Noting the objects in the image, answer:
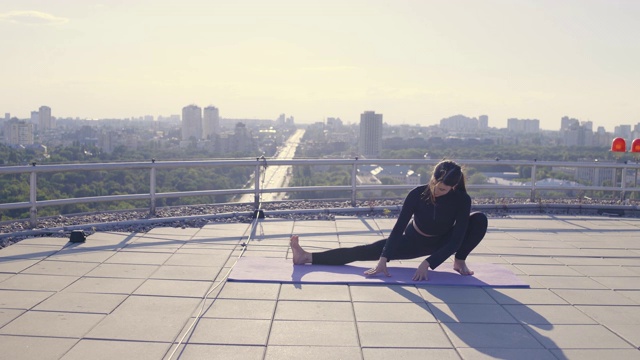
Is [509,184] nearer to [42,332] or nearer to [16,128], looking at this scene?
[42,332]

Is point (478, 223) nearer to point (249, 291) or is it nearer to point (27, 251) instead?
point (249, 291)

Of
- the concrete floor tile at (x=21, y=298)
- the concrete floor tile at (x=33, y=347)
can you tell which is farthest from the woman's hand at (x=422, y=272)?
the concrete floor tile at (x=21, y=298)

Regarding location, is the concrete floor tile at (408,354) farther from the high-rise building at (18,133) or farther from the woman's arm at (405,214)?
the high-rise building at (18,133)

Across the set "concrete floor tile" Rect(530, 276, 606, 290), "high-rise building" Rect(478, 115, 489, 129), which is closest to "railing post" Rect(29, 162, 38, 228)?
"concrete floor tile" Rect(530, 276, 606, 290)

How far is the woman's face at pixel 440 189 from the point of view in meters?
6.12

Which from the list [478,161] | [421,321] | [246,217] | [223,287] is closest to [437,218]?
[421,321]

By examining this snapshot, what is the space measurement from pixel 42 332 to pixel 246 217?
19.1 ft

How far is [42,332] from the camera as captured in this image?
4684mm

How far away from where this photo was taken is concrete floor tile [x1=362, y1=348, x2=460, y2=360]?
4328 millimetres

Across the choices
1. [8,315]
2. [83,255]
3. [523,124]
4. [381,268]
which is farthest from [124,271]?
[523,124]

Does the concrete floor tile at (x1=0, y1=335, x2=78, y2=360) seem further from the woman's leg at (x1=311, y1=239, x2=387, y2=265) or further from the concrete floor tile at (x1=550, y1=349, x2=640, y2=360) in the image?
the concrete floor tile at (x1=550, y1=349, x2=640, y2=360)

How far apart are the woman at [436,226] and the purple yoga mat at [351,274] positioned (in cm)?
14

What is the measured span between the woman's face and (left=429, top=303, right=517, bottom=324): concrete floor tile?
108 cm

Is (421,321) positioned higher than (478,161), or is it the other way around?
(478,161)
